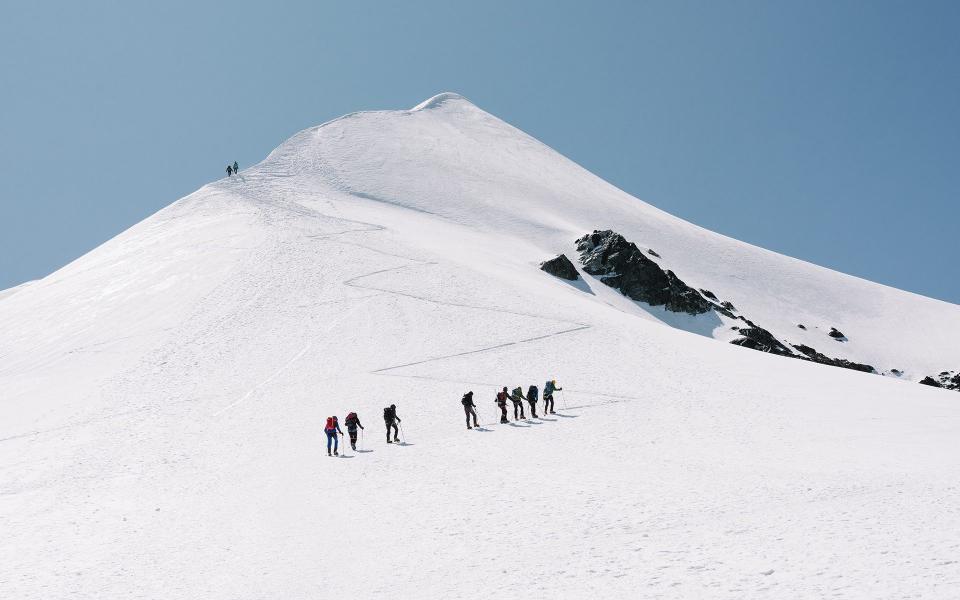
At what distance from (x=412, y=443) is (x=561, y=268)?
1480 inches

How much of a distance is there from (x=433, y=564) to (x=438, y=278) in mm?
29116

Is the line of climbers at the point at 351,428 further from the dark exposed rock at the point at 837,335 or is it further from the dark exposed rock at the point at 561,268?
the dark exposed rock at the point at 837,335

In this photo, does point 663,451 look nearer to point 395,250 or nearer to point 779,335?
point 395,250

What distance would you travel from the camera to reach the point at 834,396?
24.9 metres

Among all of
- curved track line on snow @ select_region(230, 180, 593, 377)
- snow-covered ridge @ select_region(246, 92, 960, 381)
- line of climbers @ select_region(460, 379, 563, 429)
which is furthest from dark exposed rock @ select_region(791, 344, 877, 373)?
line of climbers @ select_region(460, 379, 563, 429)

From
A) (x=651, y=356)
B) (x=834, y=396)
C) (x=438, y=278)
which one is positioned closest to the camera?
(x=834, y=396)

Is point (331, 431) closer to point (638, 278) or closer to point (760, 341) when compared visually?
point (760, 341)

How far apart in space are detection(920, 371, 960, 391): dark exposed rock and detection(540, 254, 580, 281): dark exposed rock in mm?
27151

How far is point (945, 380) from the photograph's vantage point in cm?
5622

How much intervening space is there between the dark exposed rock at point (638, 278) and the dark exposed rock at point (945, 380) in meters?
16.6

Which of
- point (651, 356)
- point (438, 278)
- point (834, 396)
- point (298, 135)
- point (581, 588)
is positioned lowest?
point (581, 588)

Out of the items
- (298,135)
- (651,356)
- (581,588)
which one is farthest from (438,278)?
(298,135)

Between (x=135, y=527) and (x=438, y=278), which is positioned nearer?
(x=135, y=527)

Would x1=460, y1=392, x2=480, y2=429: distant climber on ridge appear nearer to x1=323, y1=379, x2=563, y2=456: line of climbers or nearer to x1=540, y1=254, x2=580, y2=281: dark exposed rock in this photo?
x1=323, y1=379, x2=563, y2=456: line of climbers
